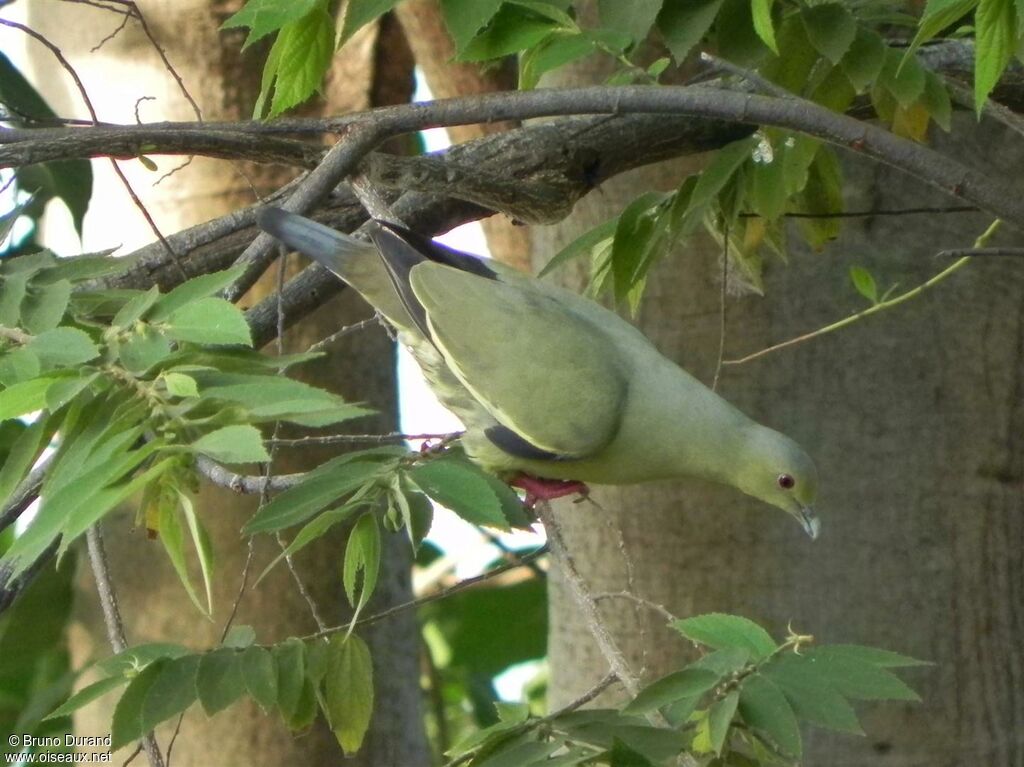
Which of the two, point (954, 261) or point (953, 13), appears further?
point (954, 261)

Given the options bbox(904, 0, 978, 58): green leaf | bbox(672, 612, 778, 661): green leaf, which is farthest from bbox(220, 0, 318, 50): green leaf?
bbox(672, 612, 778, 661): green leaf

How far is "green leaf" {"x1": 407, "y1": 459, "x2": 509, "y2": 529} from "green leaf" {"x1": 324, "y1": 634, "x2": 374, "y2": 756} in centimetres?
27

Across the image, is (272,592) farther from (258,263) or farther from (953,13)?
(953,13)

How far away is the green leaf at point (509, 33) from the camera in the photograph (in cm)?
174

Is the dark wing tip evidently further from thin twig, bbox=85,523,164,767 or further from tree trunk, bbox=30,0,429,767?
tree trunk, bbox=30,0,429,767

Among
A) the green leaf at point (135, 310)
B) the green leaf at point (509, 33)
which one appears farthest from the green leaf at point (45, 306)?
the green leaf at point (509, 33)

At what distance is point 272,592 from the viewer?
3236 millimetres

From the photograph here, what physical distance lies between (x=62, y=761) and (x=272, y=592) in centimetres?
86

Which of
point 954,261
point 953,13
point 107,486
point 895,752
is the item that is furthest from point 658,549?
point 107,486

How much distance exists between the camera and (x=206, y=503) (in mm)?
3199

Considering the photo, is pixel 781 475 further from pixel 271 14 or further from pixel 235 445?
pixel 235 445

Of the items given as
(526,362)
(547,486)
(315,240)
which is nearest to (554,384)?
(526,362)

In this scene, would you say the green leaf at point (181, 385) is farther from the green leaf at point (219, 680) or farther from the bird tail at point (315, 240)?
the bird tail at point (315, 240)

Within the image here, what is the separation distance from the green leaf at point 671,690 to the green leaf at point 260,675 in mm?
461
